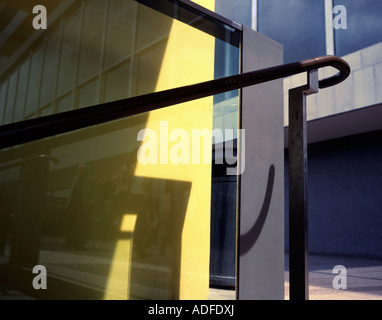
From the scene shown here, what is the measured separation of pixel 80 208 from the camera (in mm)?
1617

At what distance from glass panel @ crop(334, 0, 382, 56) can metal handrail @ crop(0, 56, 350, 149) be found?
6871 millimetres

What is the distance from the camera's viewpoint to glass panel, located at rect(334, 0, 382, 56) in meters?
7.42

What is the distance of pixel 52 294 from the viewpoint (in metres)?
1.52

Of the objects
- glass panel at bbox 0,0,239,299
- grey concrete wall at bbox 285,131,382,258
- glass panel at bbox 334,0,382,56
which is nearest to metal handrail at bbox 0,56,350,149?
glass panel at bbox 0,0,239,299

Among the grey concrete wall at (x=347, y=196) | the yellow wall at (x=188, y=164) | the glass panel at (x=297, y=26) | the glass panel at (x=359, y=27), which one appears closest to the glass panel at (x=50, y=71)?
the yellow wall at (x=188, y=164)

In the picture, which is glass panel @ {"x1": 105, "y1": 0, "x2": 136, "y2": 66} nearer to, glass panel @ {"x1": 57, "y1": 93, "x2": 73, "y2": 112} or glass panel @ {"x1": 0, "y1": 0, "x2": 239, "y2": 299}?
glass panel @ {"x1": 0, "y1": 0, "x2": 239, "y2": 299}

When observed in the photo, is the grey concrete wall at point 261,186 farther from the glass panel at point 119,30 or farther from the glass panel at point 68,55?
the glass panel at point 68,55

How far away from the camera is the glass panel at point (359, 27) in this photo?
24.3ft

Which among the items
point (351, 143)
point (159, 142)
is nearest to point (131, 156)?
point (159, 142)

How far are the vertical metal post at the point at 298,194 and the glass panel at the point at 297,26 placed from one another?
731 cm

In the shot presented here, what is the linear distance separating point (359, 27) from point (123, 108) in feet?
26.3
